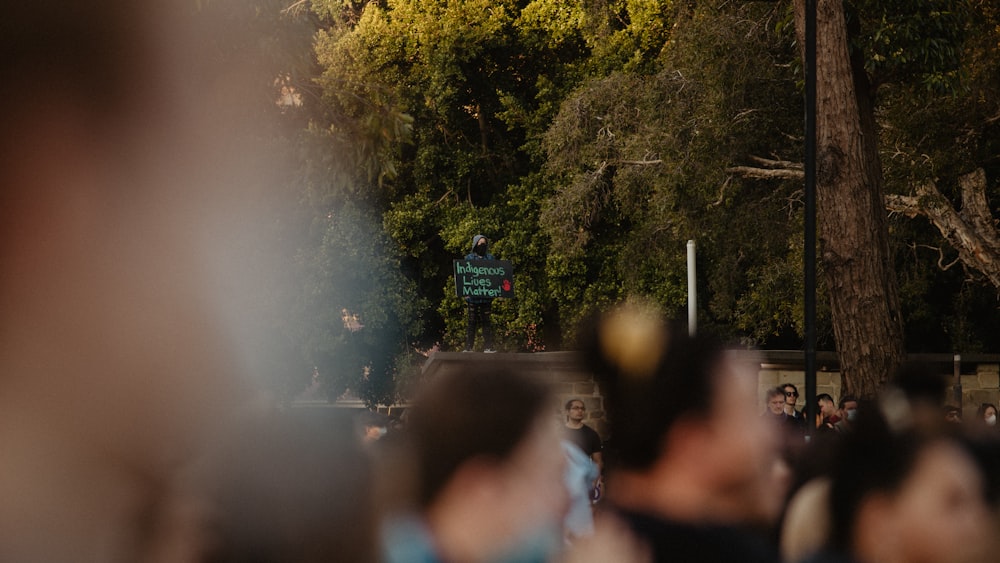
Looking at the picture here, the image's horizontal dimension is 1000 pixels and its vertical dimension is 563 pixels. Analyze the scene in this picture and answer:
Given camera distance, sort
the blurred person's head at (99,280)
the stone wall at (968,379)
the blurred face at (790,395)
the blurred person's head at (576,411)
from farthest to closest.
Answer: the stone wall at (968,379)
the blurred face at (790,395)
the blurred person's head at (576,411)
the blurred person's head at (99,280)

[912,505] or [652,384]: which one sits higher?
[652,384]

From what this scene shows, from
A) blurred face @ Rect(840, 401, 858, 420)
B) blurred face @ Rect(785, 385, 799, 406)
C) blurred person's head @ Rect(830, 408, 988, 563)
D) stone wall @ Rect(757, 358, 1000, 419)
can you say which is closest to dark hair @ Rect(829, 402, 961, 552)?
blurred person's head @ Rect(830, 408, 988, 563)

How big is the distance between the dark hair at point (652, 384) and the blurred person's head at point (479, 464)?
37cm

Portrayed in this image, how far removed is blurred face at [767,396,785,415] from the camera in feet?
32.4

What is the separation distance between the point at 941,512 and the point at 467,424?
1067mm

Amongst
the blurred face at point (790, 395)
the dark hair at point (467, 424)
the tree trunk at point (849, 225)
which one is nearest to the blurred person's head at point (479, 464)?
the dark hair at point (467, 424)

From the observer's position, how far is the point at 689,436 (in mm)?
2613

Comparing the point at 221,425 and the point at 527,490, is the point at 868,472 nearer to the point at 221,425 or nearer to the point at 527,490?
the point at 527,490

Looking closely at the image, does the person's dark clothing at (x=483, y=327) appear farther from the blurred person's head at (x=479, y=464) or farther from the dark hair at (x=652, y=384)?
the blurred person's head at (x=479, y=464)

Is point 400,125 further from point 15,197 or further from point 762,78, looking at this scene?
point 762,78

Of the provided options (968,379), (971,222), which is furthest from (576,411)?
(971,222)

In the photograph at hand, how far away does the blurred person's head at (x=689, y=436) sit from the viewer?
259 cm

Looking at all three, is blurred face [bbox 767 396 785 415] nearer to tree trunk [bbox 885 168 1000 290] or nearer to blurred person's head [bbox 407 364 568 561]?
blurred person's head [bbox 407 364 568 561]

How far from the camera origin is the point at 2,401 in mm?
2123
